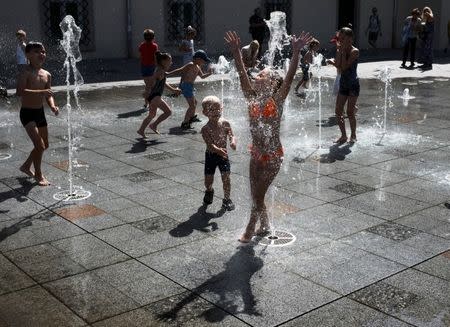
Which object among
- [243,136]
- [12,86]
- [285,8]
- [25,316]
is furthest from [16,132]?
[285,8]

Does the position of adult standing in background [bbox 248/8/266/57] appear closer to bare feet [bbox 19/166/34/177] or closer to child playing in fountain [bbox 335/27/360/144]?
child playing in fountain [bbox 335/27/360/144]

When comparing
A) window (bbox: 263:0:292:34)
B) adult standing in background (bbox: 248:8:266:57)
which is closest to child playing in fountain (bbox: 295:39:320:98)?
adult standing in background (bbox: 248:8:266:57)

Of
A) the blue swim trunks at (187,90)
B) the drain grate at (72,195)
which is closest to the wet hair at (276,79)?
the drain grate at (72,195)

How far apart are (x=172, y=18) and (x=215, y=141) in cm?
1791

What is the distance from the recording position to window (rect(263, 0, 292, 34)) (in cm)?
2670

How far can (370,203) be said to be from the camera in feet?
24.7

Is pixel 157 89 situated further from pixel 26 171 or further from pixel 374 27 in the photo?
pixel 374 27

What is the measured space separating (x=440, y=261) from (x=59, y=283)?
3.47 meters

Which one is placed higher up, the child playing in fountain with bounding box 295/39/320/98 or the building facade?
the building facade

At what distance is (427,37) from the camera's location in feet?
71.9

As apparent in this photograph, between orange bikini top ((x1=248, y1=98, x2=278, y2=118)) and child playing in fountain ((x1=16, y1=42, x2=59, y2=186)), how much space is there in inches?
128

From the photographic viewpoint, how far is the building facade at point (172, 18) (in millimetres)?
21078

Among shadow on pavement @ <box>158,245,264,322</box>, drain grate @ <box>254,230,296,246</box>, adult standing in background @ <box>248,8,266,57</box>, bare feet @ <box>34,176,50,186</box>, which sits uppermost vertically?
adult standing in background @ <box>248,8,266,57</box>

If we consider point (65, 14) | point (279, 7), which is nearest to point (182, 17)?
point (65, 14)
